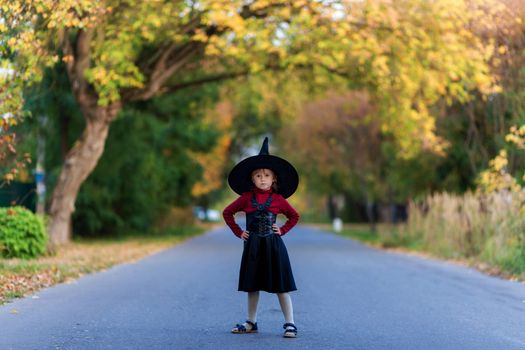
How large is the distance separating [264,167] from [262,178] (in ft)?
0.35

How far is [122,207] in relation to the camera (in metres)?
30.7

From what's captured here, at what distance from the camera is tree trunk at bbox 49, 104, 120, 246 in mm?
21500

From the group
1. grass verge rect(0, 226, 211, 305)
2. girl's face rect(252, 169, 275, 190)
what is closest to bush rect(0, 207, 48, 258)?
grass verge rect(0, 226, 211, 305)

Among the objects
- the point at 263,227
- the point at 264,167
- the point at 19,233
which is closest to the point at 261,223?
the point at 263,227

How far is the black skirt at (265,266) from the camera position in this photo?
309 inches

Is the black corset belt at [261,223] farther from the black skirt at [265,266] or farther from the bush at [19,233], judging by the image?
the bush at [19,233]

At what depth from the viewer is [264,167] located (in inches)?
312

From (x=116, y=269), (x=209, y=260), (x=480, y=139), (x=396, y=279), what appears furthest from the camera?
(x=480, y=139)

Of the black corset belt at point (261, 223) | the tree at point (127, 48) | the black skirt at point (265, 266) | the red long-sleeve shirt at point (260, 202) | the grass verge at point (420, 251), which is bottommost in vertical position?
the grass verge at point (420, 251)

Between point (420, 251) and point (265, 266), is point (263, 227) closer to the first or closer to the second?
point (265, 266)

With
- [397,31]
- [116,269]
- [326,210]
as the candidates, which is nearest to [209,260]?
[116,269]

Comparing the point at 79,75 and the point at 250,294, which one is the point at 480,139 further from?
the point at 250,294

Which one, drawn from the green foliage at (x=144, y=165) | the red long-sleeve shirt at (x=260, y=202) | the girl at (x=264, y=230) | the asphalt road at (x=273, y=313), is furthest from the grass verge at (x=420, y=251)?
the green foliage at (x=144, y=165)

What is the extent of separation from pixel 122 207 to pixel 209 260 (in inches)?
471
